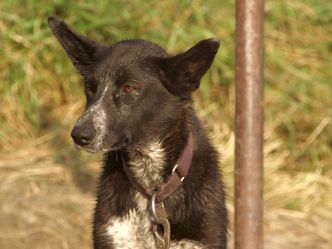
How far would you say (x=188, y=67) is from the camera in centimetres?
402

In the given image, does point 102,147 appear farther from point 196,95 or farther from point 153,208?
point 196,95

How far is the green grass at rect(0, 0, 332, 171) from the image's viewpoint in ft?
22.8

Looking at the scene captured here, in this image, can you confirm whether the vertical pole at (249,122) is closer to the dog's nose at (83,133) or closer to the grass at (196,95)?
the dog's nose at (83,133)

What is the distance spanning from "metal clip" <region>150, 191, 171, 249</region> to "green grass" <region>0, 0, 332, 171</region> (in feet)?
9.37

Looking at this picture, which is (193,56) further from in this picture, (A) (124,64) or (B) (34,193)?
(B) (34,193)

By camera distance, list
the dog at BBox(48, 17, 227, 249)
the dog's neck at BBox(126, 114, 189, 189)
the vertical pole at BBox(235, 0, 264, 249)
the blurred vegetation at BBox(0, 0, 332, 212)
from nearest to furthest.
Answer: the vertical pole at BBox(235, 0, 264, 249), the dog at BBox(48, 17, 227, 249), the dog's neck at BBox(126, 114, 189, 189), the blurred vegetation at BBox(0, 0, 332, 212)

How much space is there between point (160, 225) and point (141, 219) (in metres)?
0.11

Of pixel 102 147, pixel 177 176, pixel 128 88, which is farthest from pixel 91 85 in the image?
pixel 177 176

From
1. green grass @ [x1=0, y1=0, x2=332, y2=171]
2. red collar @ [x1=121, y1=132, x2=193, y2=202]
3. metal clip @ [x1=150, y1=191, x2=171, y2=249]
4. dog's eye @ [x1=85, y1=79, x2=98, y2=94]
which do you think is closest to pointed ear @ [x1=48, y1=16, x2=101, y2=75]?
dog's eye @ [x1=85, y1=79, x2=98, y2=94]

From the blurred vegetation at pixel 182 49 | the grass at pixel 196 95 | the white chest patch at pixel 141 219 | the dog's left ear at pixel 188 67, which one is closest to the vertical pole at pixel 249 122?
the dog's left ear at pixel 188 67

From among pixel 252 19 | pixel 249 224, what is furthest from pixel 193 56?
pixel 249 224

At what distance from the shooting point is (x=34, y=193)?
20.9 feet

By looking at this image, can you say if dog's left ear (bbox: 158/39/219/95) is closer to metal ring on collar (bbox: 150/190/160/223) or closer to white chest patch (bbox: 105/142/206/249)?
white chest patch (bbox: 105/142/206/249)

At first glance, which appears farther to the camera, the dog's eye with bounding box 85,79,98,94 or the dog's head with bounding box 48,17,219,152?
the dog's eye with bounding box 85,79,98,94
